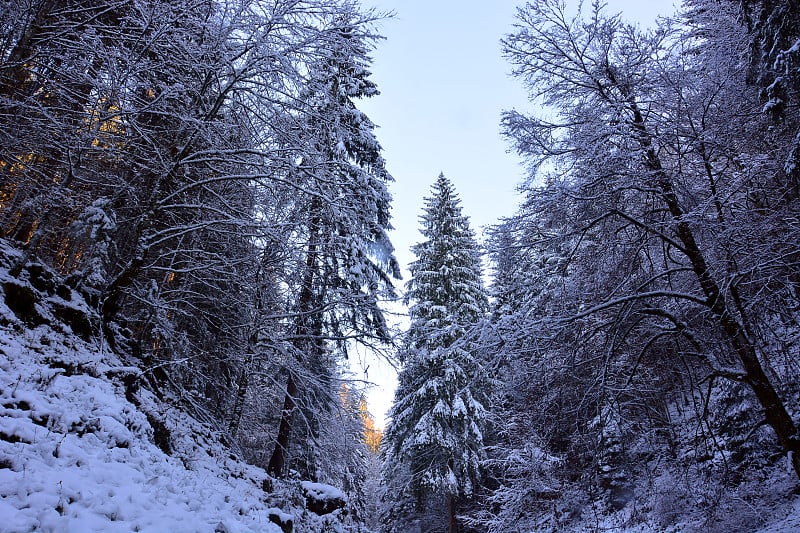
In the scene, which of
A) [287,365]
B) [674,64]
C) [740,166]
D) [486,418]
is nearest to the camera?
[740,166]

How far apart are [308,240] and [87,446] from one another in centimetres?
615

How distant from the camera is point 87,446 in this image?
13.6ft

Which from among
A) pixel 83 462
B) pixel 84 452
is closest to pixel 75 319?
pixel 84 452

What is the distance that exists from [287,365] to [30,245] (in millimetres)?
5190

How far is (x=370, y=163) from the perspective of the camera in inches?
555

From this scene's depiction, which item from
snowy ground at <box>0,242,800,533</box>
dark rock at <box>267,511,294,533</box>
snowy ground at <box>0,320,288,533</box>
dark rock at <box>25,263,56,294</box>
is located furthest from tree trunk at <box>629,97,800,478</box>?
dark rock at <box>25,263,56,294</box>

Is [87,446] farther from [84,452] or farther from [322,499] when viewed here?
[322,499]

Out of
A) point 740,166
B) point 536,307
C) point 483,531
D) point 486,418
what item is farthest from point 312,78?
point 483,531

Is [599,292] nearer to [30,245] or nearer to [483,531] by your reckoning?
[30,245]

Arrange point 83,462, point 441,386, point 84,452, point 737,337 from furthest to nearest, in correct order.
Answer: point 441,386 → point 737,337 → point 84,452 → point 83,462

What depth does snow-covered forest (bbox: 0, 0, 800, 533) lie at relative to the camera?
4859 millimetres

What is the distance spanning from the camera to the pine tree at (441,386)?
16016mm

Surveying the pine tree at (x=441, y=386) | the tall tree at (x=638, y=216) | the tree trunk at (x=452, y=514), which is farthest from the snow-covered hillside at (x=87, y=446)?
the tree trunk at (x=452, y=514)

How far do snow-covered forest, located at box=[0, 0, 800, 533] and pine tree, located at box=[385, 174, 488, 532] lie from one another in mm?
6856
